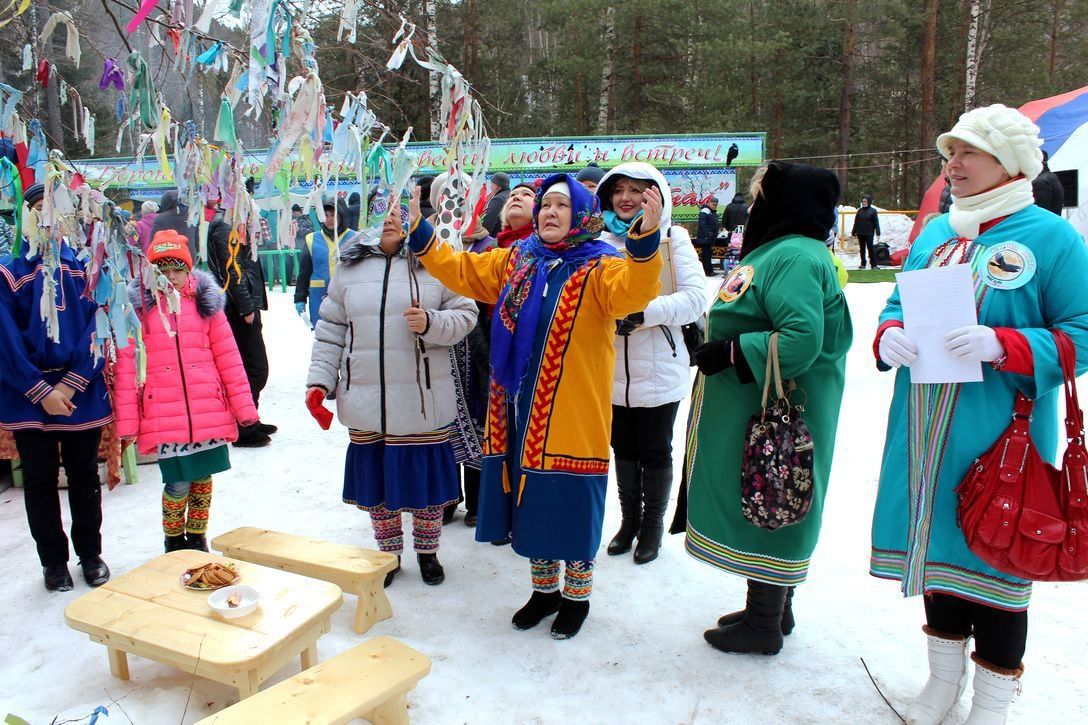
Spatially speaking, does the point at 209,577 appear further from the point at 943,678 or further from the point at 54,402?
the point at 943,678

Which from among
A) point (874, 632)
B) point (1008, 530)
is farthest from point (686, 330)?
point (1008, 530)

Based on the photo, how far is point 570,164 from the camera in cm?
1769

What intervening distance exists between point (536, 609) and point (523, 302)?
1.25 m

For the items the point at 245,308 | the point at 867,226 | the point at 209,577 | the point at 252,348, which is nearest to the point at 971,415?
the point at 209,577

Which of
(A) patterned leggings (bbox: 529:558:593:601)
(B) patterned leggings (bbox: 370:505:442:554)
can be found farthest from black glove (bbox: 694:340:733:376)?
(B) patterned leggings (bbox: 370:505:442:554)

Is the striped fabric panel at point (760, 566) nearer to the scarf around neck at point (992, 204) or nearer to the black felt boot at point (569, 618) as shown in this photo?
the black felt boot at point (569, 618)

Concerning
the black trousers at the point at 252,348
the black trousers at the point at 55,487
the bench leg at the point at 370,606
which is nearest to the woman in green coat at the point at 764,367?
the bench leg at the point at 370,606

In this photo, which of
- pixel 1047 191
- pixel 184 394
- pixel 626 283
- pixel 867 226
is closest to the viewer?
pixel 626 283

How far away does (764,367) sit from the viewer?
8.41ft

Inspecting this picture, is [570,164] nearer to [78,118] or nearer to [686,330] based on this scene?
[686,330]

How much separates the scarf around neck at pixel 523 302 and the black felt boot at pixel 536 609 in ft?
2.81

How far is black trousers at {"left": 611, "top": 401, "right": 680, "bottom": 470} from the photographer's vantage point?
363 cm

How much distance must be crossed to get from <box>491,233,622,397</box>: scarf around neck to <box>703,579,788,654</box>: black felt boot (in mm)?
1169

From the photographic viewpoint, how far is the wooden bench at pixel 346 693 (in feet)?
7.09
